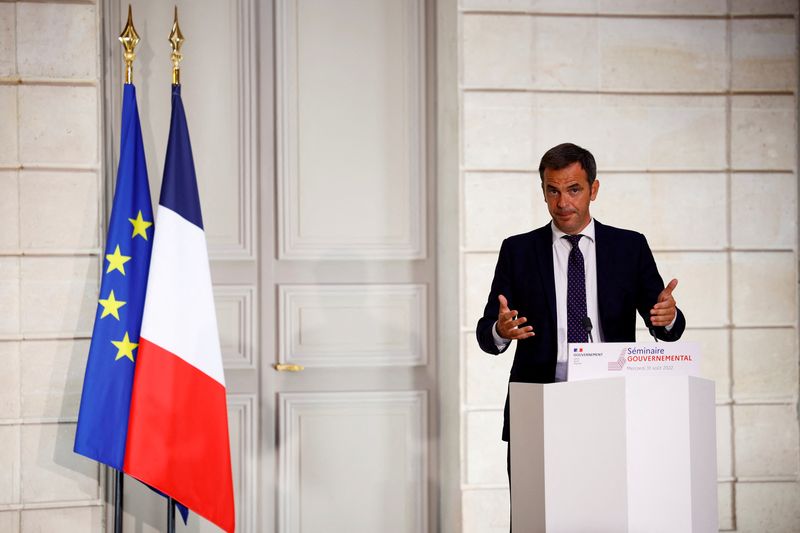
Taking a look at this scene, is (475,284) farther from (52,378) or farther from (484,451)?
(52,378)

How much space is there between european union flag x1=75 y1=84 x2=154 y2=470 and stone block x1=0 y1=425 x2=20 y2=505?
0.52 meters

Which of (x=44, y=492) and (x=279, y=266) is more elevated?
(x=279, y=266)

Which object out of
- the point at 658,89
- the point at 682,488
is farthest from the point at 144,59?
the point at 682,488

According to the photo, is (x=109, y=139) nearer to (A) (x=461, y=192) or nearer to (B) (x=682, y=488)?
(A) (x=461, y=192)

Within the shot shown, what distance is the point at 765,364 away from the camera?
3.43 meters

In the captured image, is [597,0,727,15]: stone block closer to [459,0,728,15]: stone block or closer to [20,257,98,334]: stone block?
[459,0,728,15]: stone block

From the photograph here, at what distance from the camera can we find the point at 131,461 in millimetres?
2812

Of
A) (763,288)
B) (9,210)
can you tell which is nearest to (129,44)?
(9,210)

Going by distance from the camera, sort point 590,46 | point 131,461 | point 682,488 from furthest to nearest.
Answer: point 590,46, point 131,461, point 682,488

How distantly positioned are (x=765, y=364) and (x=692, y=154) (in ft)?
3.35

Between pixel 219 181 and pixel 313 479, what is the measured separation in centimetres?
150

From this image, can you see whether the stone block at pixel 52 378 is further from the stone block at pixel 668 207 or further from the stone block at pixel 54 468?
the stone block at pixel 668 207

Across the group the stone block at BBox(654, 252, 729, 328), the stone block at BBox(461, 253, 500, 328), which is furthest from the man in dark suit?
the stone block at BBox(654, 252, 729, 328)

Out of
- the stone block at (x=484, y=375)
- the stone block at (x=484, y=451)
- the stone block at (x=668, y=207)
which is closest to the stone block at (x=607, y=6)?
the stone block at (x=668, y=207)
